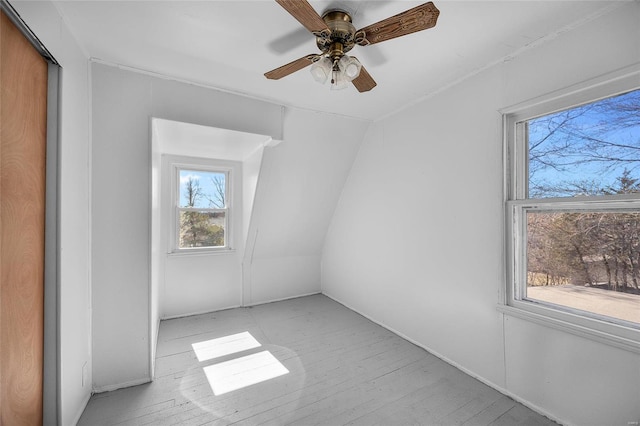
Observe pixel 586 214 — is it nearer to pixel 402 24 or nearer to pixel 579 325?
pixel 579 325

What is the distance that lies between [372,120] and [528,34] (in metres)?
1.58

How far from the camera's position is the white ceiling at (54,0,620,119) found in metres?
1.38

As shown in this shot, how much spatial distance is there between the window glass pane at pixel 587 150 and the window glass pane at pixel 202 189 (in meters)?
3.29

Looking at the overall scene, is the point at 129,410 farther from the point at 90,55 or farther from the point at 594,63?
the point at 594,63

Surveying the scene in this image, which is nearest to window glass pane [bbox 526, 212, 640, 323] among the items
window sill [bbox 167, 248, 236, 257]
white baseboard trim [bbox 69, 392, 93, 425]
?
white baseboard trim [bbox 69, 392, 93, 425]

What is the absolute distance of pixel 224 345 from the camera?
2.52 meters

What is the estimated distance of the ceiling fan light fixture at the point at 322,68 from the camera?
55.6 inches

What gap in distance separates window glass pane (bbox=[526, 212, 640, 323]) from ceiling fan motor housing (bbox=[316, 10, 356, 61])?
1.63 metres

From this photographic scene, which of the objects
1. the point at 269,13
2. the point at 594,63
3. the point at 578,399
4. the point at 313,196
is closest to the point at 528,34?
the point at 594,63

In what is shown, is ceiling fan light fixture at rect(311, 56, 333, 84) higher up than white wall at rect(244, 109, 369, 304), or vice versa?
ceiling fan light fixture at rect(311, 56, 333, 84)

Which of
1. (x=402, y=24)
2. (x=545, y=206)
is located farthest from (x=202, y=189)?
(x=545, y=206)

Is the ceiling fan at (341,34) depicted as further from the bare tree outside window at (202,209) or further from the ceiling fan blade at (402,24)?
the bare tree outside window at (202,209)

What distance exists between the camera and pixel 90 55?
5.89 ft

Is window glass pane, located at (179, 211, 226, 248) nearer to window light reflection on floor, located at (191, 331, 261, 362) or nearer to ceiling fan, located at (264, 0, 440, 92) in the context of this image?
window light reflection on floor, located at (191, 331, 261, 362)
